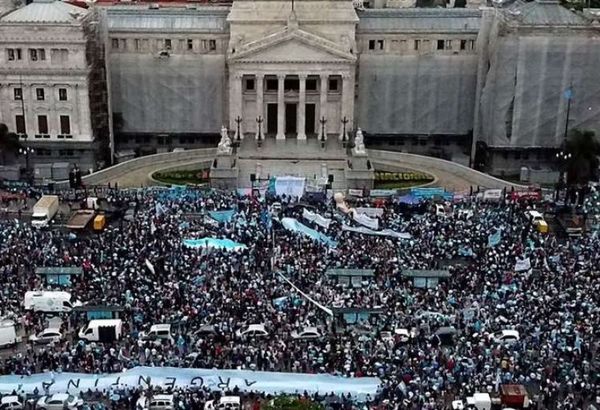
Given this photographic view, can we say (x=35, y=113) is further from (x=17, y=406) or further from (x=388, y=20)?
(x=17, y=406)

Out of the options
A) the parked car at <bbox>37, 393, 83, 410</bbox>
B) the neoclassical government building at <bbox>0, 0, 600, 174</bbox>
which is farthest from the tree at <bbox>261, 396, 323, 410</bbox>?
the neoclassical government building at <bbox>0, 0, 600, 174</bbox>

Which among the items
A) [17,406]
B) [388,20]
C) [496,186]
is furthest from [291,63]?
[17,406]

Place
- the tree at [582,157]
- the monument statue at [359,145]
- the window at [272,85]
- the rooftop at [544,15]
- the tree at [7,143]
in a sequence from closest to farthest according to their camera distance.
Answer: the tree at [582,157], the monument statue at [359,145], the rooftop at [544,15], the tree at [7,143], the window at [272,85]

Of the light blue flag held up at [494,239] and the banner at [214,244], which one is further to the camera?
the light blue flag held up at [494,239]

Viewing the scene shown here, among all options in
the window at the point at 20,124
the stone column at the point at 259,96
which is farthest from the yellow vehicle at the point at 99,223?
the stone column at the point at 259,96

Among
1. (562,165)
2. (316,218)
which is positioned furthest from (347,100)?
(316,218)

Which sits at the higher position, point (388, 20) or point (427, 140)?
point (388, 20)

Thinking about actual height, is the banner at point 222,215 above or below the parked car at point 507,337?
above

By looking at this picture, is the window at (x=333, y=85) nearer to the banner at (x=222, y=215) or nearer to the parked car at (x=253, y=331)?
the banner at (x=222, y=215)

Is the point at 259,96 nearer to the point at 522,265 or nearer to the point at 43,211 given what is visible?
the point at 43,211
